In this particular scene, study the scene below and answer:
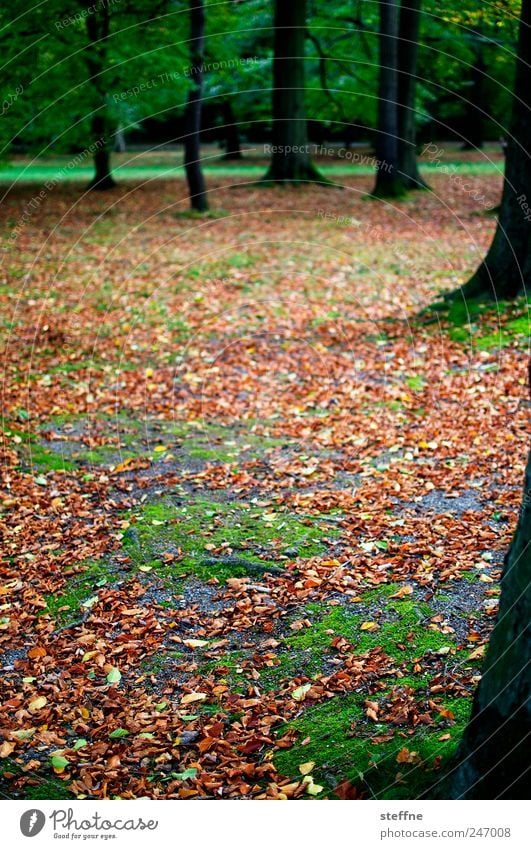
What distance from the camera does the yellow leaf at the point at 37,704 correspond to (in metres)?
4.50

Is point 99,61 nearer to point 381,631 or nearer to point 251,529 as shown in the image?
point 251,529

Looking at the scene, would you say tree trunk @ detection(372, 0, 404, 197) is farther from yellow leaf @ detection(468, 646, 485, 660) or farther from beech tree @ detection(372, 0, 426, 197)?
yellow leaf @ detection(468, 646, 485, 660)

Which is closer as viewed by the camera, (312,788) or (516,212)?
(312,788)

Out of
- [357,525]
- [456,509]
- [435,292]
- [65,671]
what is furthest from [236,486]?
[435,292]

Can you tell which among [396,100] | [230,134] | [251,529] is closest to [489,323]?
[251,529]

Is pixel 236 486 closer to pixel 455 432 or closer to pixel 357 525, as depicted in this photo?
pixel 357 525

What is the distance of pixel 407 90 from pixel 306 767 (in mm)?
24355

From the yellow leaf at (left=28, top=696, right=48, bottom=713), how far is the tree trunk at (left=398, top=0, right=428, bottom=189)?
21406 millimetres

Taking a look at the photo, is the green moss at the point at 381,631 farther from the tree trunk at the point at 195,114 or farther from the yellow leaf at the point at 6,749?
the tree trunk at the point at 195,114

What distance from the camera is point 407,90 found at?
24.8 metres

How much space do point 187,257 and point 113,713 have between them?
13336mm

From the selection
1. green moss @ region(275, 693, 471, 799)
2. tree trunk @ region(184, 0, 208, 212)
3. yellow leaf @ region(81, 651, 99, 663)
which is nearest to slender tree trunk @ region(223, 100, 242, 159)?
tree trunk @ region(184, 0, 208, 212)

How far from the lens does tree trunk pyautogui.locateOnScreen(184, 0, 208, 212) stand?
18.8 meters

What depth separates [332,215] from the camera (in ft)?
68.6
